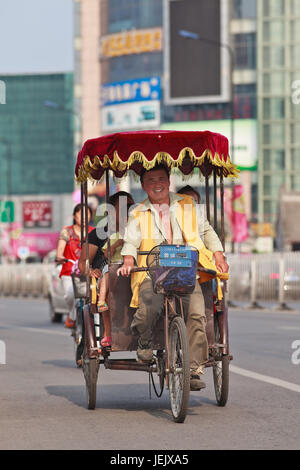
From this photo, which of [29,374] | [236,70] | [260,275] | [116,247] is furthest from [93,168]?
[236,70]

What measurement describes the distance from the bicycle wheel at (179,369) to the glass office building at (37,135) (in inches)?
5694

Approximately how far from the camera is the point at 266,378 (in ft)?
40.8

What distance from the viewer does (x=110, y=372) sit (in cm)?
1339

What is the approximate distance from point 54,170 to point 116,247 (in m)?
149

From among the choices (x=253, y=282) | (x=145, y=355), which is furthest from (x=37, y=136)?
(x=145, y=355)

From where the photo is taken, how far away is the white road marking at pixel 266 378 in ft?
37.7

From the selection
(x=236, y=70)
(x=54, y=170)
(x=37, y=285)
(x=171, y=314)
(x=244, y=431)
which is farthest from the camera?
(x=54, y=170)

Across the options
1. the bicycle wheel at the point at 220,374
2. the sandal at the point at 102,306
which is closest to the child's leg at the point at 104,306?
the sandal at the point at 102,306

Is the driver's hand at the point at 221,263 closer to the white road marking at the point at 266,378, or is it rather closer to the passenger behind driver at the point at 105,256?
the passenger behind driver at the point at 105,256

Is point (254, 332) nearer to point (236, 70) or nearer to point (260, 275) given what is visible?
point (260, 275)

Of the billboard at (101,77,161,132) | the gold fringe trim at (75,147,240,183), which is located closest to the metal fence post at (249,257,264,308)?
the gold fringe trim at (75,147,240,183)

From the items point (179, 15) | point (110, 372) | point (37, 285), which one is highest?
point (179, 15)

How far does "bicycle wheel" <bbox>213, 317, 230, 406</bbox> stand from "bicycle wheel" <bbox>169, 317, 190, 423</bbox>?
2.04 feet

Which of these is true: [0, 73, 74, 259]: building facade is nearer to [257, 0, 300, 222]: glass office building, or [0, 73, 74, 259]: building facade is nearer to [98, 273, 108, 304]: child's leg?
[257, 0, 300, 222]: glass office building
